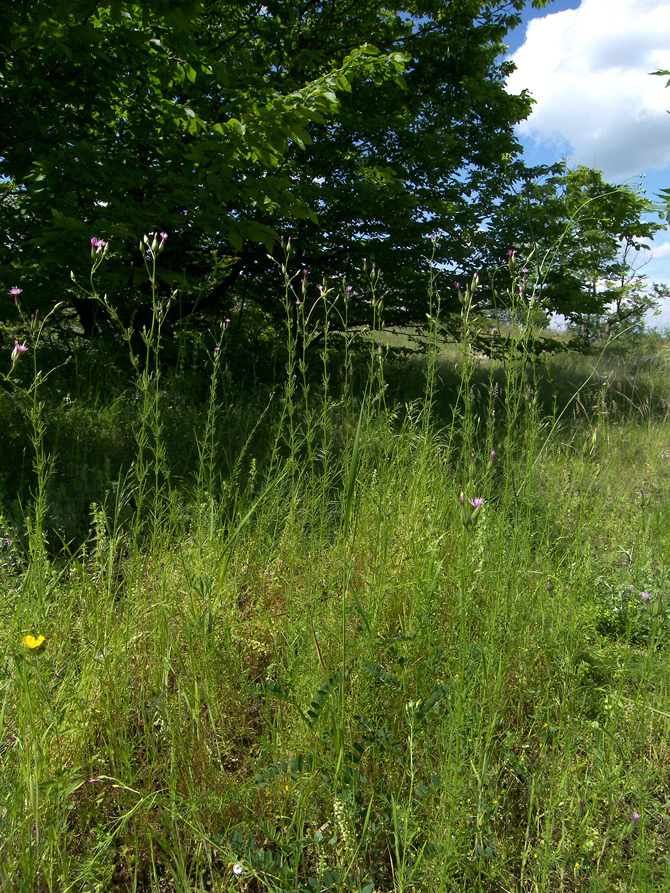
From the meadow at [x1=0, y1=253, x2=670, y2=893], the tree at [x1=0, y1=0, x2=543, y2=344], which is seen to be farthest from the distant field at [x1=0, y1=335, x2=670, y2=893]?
the tree at [x1=0, y1=0, x2=543, y2=344]

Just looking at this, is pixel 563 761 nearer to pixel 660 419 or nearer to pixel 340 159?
pixel 660 419

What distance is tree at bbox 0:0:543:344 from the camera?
3.44 m

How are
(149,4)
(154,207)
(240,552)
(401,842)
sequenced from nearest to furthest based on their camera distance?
(401,842) < (240,552) < (149,4) < (154,207)

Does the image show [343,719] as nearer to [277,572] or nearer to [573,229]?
[277,572]

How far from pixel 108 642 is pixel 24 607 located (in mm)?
345

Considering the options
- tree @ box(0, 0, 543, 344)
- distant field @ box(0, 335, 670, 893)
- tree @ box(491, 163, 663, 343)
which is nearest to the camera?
distant field @ box(0, 335, 670, 893)

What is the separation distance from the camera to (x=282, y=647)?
1.93m

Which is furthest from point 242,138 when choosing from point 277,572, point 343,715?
point 343,715

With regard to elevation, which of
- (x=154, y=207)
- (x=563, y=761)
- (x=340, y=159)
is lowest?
(x=563, y=761)

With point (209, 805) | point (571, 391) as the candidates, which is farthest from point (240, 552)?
point (571, 391)

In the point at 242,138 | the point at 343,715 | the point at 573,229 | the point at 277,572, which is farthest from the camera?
the point at 573,229

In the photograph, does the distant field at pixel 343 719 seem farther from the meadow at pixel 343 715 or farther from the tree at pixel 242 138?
the tree at pixel 242 138

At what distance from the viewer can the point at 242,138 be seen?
3500 millimetres

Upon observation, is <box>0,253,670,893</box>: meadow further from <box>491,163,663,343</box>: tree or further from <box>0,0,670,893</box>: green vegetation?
<box>491,163,663,343</box>: tree
